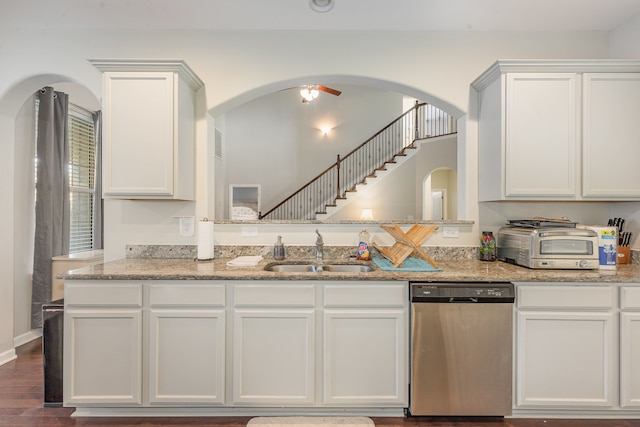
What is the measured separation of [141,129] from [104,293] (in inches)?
49.7

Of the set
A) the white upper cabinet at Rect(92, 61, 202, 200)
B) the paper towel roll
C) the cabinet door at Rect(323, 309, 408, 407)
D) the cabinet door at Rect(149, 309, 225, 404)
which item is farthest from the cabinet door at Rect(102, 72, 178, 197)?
the cabinet door at Rect(323, 309, 408, 407)

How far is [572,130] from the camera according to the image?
2590 mm

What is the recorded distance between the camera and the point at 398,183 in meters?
7.83

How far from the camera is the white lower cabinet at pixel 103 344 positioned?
2266mm

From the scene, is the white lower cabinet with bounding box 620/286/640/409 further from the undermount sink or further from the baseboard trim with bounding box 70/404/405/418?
the undermount sink

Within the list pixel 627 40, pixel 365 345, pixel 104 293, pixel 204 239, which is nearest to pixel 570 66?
pixel 627 40

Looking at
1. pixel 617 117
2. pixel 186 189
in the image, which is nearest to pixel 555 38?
pixel 617 117

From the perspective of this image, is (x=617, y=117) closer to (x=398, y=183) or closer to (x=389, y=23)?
(x=389, y=23)

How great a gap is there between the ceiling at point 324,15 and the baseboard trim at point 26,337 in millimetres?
3105

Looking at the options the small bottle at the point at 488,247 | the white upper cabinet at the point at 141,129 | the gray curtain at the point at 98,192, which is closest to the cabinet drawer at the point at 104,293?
the white upper cabinet at the point at 141,129

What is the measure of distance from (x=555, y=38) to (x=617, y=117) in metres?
0.97

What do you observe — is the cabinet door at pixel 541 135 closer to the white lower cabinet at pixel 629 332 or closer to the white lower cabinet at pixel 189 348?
the white lower cabinet at pixel 629 332

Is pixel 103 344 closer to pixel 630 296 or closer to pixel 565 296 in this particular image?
pixel 565 296

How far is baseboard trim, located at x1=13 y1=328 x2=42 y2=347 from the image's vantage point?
3.50m
